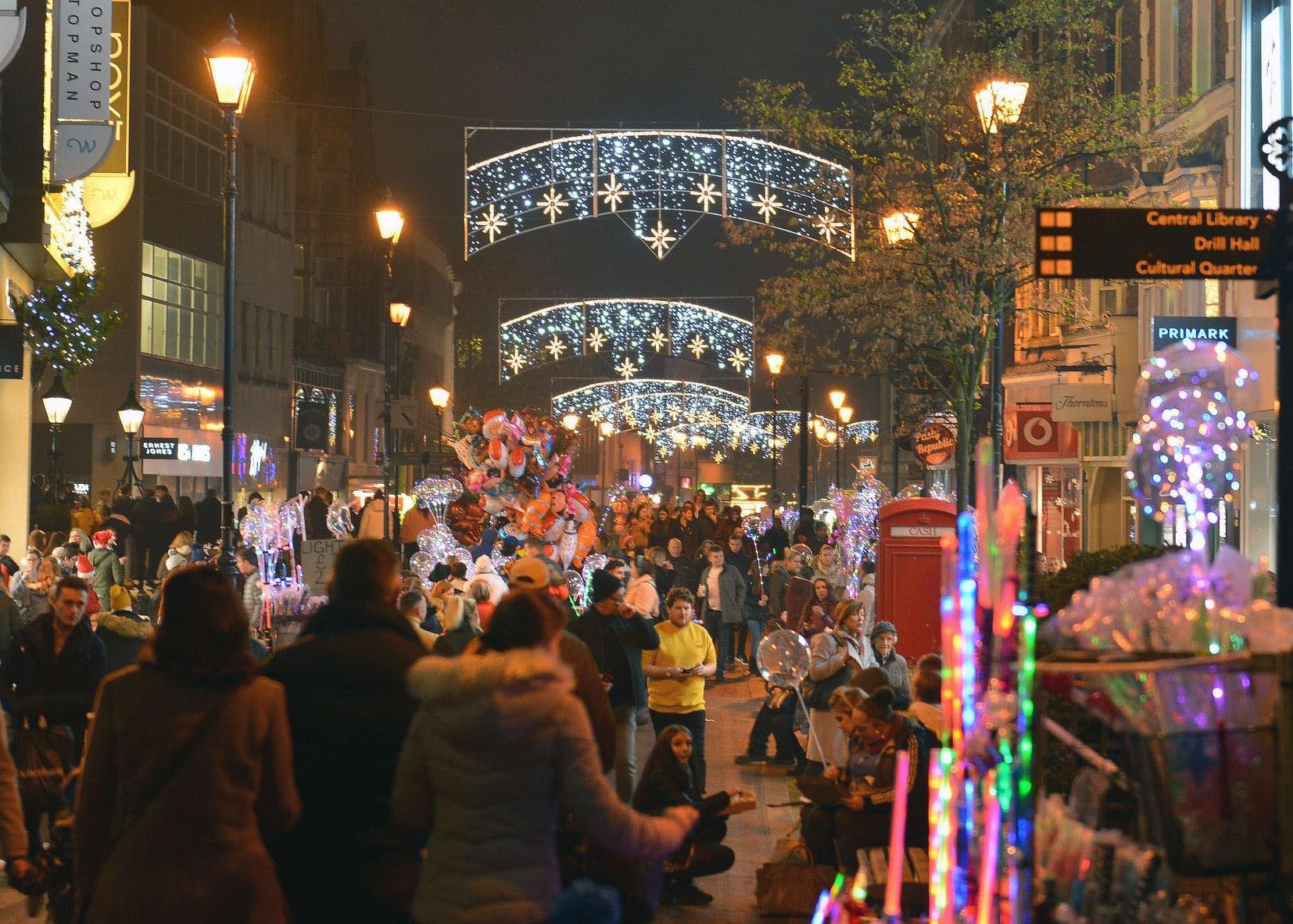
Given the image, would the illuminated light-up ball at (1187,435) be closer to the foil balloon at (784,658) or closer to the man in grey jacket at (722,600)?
the foil balloon at (784,658)

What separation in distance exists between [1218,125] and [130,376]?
93.5 feet

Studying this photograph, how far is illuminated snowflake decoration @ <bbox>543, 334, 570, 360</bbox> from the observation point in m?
38.7

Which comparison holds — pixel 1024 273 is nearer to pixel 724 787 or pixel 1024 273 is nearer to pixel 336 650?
pixel 724 787

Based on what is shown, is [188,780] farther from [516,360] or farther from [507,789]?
[516,360]

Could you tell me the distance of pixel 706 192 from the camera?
2378cm

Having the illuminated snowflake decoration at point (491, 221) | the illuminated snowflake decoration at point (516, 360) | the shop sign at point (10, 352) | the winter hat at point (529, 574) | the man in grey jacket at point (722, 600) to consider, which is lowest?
the man in grey jacket at point (722, 600)

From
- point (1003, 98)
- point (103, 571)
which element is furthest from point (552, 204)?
point (103, 571)

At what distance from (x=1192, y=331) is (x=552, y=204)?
28.7 ft

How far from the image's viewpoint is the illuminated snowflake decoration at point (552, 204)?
78.9 feet

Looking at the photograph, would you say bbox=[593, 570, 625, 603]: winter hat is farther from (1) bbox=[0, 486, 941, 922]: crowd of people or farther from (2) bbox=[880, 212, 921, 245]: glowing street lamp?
(2) bbox=[880, 212, 921, 245]: glowing street lamp

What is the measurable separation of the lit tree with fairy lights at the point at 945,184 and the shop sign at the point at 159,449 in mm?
14379

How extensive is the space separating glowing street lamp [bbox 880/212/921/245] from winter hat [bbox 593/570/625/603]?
34.3 feet

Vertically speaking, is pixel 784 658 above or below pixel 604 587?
below

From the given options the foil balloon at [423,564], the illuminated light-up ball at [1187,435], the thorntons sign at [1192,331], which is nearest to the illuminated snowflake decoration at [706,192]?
the thorntons sign at [1192,331]
